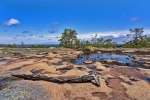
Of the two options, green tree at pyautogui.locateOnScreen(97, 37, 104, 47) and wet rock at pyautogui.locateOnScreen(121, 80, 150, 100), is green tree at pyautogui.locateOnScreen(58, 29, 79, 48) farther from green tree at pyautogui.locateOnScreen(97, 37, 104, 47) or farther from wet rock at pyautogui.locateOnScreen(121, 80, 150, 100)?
wet rock at pyautogui.locateOnScreen(121, 80, 150, 100)

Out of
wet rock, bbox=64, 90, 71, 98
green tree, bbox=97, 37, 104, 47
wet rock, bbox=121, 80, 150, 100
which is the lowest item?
wet rock, bbox=121, 80, 150, 100

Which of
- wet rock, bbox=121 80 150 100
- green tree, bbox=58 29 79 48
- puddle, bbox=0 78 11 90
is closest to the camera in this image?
wet rock, bbox=121 80 150 100

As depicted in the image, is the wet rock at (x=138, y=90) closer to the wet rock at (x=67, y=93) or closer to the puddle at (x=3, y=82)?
the wet rock at (x=67, y=93)

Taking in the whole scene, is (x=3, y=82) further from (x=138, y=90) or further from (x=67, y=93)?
(x=138, y=90)

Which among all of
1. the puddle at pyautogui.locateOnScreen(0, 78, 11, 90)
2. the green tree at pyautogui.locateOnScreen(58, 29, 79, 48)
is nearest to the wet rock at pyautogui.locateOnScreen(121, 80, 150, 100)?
the puddle at pyautogui.locateOnScreen(0, 78, 11, 90)

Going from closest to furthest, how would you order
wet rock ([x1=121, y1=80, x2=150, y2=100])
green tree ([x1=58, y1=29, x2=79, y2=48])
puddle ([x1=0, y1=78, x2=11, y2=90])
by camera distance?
1. wet rock ([x1=121, y1=80, x2=150, y2=100])
2. puddle ([x1=0, y1=78, x2=11, y2=90])
3. green tree ([x1=58, y1=29, x2=79, y2=48])

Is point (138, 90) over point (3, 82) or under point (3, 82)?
under

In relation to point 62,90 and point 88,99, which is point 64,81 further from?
point 88,99

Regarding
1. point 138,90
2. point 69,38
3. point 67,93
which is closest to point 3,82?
point 67,93

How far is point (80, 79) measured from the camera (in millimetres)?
16969

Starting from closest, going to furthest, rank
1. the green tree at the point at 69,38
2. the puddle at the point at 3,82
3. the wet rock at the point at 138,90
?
the wet rock at the point at 138,90 < the puddle at the point at 3,82 < the green tree at the point at 69,38

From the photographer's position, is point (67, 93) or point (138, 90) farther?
point (138, 90)

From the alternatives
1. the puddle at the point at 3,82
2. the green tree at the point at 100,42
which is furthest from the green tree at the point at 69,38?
the puddle at the point at 3,82

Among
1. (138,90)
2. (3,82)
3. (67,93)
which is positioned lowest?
(138,90)
